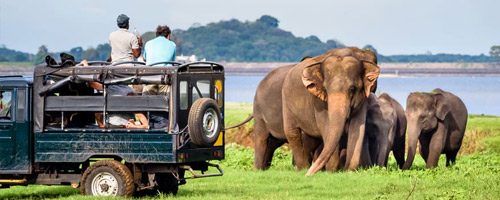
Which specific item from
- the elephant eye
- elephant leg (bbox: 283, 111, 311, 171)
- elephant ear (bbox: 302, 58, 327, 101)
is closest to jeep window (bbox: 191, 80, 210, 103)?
the elephant eye

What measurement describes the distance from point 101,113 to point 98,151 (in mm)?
724

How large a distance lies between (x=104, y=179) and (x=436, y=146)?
536 inches

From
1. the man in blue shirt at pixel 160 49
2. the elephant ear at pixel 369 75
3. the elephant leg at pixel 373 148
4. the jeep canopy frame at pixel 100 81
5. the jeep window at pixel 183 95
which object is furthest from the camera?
the elephant leg at pixel 373 148

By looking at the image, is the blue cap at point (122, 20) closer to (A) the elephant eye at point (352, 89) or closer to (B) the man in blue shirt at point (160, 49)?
(B) the man in blue shirt at point (160, 49)

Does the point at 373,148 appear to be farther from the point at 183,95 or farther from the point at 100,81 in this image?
the point at 100,81

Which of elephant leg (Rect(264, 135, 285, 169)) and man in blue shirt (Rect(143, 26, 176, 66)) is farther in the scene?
elephant leg (Rect(264, 135, 285, 169))

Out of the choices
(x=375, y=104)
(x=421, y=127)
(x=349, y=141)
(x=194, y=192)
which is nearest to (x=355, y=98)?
(x=349, y=141)

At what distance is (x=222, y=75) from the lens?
61.2ft

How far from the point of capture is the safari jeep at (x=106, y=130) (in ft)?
56.7

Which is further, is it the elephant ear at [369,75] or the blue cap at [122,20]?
the elephant ear at [369,75]

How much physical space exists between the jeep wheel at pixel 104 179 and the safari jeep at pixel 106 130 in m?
0.02

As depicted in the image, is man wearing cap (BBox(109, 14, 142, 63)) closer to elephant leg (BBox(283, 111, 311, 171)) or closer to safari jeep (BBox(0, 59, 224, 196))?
safari jeep (BBox(0, 59, 224, 196))

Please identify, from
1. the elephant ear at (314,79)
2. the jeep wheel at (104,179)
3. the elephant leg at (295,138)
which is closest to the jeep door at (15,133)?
the jeep wheel at (104,179)

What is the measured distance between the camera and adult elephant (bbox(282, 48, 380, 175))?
70.6 ft
